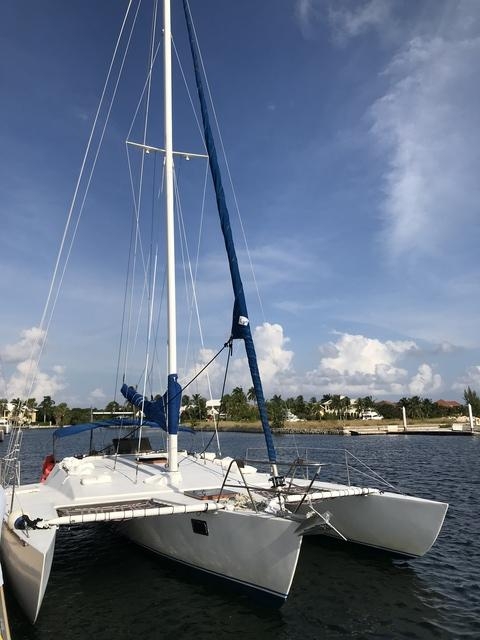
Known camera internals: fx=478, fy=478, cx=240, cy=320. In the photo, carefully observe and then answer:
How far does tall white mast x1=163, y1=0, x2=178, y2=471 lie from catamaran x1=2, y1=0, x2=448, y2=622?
1.1 inches

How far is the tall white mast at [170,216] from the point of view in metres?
11.9

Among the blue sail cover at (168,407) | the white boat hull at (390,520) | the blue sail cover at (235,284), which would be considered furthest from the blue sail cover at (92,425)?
the white boat hull at (390,520)

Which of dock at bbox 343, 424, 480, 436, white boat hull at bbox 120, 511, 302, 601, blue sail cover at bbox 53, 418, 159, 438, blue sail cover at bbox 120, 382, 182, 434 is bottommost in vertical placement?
dock at bbox 343, 424, 480, 436

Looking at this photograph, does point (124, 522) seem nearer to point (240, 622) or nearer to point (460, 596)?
point (240, 622)

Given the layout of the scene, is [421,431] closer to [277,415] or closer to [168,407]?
[277,415]

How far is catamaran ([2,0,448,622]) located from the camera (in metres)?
7.53

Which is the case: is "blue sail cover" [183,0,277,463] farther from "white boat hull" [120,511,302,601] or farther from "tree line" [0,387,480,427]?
"tree line" [0,387,480,427]

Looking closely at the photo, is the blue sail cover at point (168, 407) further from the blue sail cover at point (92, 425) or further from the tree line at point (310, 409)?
the tree line at point (310, 409)

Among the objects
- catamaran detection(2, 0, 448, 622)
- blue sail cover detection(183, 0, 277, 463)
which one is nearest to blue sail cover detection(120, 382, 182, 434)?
catamaran detection(2, 0, 448, 622)

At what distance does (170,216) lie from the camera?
→ 1270cm

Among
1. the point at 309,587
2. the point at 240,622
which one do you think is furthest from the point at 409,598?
the point at 240,622

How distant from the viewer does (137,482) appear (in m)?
11.1

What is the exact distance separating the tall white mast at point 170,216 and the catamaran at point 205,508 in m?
0.03

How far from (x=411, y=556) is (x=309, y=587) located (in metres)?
2.42
